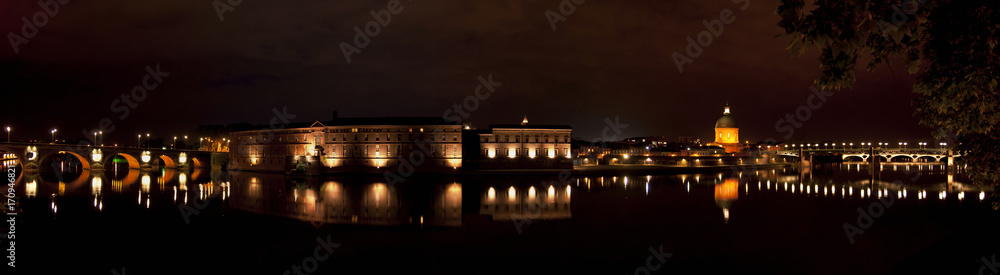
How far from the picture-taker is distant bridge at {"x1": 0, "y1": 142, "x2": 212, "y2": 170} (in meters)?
62.9

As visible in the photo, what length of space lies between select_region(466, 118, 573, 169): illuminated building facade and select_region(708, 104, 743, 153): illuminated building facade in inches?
2658

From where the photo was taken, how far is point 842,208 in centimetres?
3250

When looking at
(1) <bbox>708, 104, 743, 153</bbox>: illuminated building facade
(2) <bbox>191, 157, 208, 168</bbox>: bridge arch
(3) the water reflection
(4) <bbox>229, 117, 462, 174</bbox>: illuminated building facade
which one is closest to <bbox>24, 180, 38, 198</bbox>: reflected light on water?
(3) the water reflection

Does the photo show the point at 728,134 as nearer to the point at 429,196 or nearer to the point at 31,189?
the point at 429,196

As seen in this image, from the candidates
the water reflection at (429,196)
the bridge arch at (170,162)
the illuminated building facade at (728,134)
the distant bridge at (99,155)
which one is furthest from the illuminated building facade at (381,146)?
the illuminated building facade at (728,134)

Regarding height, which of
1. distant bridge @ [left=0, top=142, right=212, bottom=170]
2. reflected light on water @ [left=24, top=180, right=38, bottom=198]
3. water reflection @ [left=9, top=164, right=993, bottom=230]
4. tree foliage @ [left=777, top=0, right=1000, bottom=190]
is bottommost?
water reflection @ [left=9, top=164, right=993, bottom=230]

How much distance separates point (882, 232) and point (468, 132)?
52.1 metres

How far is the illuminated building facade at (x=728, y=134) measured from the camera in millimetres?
120319

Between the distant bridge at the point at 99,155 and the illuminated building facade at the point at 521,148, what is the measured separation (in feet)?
154

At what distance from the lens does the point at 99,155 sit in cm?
7019

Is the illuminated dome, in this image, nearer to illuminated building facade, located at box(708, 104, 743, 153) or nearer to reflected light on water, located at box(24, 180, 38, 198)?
illuminated building facade, located at box(708, 104, 743, 153)

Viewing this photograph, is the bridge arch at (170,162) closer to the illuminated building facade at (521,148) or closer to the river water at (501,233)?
the river water at (501,233)

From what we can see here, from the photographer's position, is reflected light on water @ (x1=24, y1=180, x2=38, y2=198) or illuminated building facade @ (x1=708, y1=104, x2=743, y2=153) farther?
illuminated building facade @ (x1=708, y1=104, x2=743, y2=153)

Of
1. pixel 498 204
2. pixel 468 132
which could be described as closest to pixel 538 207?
pixel 498 204
